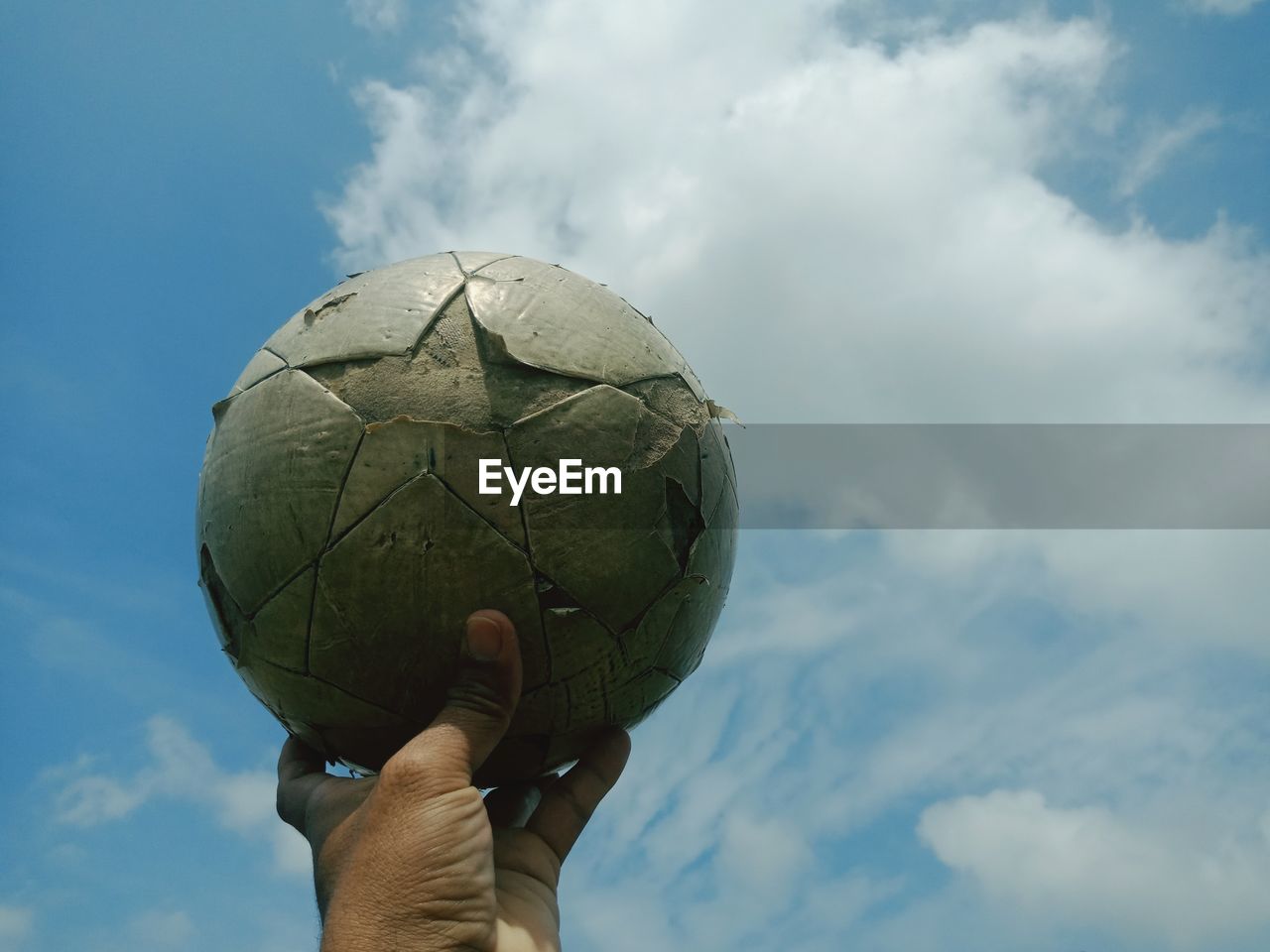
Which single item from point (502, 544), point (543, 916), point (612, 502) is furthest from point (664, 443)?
point (543, 916)

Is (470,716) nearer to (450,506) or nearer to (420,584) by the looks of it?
(420,584)

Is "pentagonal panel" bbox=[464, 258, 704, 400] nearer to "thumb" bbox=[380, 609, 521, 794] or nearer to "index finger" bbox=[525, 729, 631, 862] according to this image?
"thumb" bbox=[380, 609, 521, 794]

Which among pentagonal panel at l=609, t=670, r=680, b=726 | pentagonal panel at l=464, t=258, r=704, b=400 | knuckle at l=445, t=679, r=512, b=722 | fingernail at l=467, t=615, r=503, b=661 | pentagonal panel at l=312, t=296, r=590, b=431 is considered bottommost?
knuckle at l=445, t=679, r=512, b=722

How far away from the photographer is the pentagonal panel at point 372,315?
4051 millimetres

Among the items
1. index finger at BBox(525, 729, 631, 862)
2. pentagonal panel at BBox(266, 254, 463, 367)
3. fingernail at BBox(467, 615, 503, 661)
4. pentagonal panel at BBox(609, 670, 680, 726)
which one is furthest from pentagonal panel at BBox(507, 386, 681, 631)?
index finger at BBox(525, 729, 631, 862)

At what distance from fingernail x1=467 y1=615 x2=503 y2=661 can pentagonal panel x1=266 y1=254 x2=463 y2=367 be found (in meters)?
1.17

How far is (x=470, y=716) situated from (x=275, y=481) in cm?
128

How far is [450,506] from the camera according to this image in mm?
3762

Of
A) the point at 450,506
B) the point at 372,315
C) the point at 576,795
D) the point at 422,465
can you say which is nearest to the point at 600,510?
the point at 450,506

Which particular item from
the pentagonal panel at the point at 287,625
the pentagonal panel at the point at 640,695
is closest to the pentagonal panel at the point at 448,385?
the pentagonal panel at the point at 287,625

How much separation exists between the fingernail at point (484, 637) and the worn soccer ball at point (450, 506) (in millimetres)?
83

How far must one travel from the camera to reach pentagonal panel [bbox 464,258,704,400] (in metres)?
4.04

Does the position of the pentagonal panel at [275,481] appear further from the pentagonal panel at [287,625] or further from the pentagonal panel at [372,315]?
the pentagonal panel at [372,315]

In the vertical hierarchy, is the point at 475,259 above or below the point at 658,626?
above
